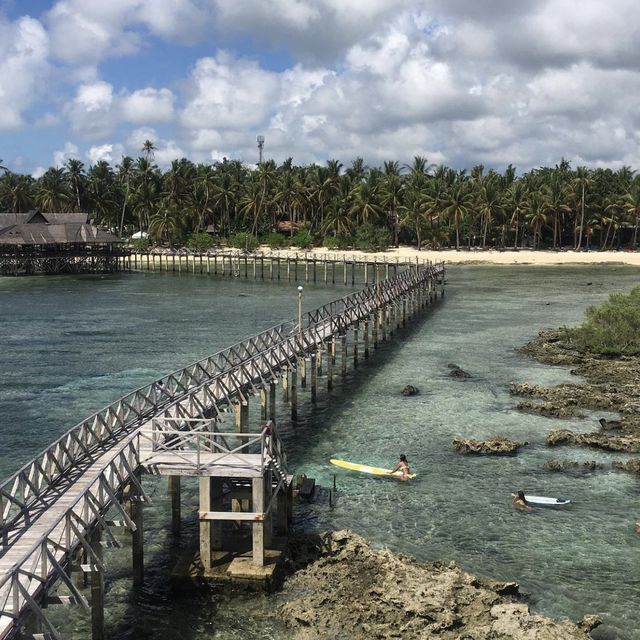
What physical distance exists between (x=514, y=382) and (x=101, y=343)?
26921 mm

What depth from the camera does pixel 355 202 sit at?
400 ft

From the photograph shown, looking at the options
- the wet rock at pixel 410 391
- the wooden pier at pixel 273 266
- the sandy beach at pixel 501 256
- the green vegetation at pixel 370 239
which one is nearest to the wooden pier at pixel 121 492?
the wet rock at pixel 410 391

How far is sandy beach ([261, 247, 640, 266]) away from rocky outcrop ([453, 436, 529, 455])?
86631 millimetres

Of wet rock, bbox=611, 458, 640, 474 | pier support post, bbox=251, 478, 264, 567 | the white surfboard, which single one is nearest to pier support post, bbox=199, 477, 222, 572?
pier support post, bbox=251, 478, 264, 567

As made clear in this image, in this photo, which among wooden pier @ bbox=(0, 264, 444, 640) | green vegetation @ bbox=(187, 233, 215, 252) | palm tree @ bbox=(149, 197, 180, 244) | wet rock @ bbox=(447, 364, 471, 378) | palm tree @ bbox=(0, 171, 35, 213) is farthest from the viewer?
palm tree @ bbox=(0, 171, 35, 213)

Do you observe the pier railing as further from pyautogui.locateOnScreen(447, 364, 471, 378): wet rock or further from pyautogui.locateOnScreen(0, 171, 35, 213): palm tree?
pyautogui.locateOnScreen(0, 171, 35, 213): palm tree

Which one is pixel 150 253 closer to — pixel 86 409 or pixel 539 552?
pixel 86 409

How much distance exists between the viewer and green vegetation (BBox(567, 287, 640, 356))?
44312 millimetres

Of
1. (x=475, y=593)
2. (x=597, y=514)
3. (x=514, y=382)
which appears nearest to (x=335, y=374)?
(x=514, y=382)

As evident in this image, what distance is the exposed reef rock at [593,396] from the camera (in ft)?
95.2

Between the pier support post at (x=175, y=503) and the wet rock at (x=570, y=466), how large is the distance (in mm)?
12983

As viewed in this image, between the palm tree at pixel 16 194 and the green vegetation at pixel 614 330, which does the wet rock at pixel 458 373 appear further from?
the palm tree at pixel 16 194

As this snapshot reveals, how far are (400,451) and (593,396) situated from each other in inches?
465

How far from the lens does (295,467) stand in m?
26.3
